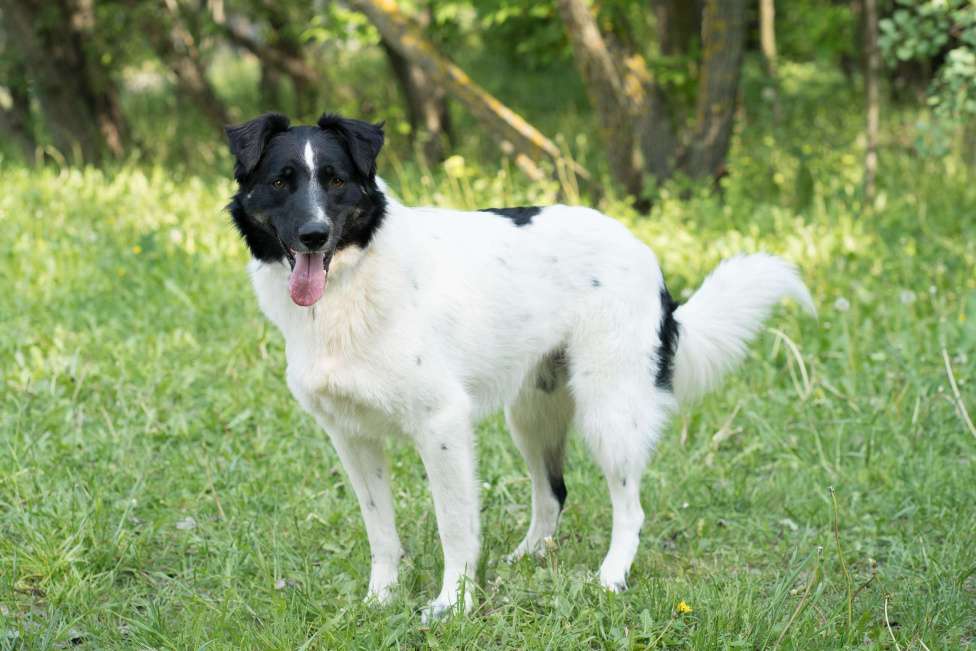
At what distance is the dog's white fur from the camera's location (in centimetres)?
310

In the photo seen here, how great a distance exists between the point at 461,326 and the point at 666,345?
830 mm

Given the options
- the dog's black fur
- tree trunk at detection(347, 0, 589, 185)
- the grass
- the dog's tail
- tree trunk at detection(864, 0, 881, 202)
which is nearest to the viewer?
the dog's black fur

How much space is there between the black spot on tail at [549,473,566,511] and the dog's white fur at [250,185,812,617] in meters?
0.02

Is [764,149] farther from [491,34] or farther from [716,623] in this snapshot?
[716,623]

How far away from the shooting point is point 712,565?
3.66 m

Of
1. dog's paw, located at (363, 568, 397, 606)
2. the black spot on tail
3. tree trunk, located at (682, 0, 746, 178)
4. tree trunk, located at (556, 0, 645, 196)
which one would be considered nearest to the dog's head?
dog's paw, located at (363, 568, 397, 606)

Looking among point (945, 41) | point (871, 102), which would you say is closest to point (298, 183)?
point (945, 41)

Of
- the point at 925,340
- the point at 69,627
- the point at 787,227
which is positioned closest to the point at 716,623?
the point at 69,627

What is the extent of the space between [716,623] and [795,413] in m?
2.06

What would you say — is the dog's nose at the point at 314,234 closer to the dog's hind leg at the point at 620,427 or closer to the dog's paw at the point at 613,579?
the dog's hind leg at the point at 620,427

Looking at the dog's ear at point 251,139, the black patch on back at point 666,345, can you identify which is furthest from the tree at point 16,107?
the black patch on back at point 666,345

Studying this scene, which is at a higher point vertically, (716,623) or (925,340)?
(716,623)

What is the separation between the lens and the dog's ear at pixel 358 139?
9.92 ft

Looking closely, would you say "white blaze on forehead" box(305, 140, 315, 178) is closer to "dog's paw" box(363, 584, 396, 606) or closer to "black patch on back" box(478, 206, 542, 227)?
"black patch on back" box(478, 206, 542, 227)
